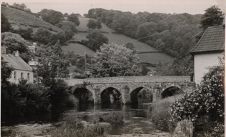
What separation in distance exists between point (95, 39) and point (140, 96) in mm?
915

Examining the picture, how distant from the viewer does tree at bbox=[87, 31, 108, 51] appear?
4129 millimetres

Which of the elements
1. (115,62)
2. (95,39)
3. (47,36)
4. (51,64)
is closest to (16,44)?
(47,36)

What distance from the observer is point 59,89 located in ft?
15.6

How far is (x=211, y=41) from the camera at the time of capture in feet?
12.9

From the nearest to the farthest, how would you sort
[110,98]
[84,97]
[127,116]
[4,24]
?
[4,24]
[127,116]
[84,97]
[110,98]

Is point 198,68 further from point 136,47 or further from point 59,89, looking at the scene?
point 59,89

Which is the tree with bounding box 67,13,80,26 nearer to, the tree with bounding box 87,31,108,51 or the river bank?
the tree with bounding box 87,31,108,51

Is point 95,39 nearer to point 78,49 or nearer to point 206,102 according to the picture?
point 78,49

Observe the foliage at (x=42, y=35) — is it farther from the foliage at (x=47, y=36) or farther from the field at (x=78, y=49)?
Result: the field at (x=78, y=49)

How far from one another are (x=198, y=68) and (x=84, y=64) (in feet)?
3.31

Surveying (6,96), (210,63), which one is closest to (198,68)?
(210,63)

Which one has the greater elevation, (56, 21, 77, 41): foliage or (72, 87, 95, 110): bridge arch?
(56, 21, 77, 41): foliage

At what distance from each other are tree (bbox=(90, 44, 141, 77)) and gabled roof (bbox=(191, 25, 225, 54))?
549 mm

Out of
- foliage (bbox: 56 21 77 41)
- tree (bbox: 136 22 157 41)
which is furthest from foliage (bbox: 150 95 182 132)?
foliage (bbox: 56 21 77 41)
